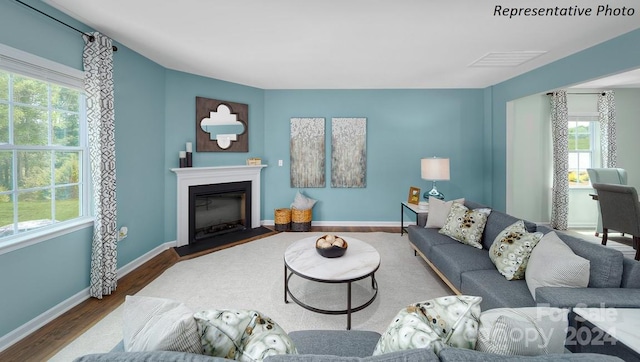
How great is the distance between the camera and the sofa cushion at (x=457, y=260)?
7.39 feet

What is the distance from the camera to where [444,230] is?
303 cm

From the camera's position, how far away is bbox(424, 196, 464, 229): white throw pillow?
3260mm

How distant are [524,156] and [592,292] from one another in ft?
13.3

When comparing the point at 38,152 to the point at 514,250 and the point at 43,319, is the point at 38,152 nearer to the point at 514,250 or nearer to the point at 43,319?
the point at 43,319

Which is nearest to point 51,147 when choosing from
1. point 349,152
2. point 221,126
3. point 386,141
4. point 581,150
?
point 221,126

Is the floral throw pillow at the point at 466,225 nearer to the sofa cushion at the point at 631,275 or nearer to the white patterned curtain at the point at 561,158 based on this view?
the sofa cushion at the point at 631,275

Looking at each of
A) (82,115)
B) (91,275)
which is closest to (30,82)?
(82,115)

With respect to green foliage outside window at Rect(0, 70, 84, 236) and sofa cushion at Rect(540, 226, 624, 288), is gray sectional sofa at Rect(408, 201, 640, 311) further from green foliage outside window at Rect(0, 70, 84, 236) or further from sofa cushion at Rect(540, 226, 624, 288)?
green foliage outside window at Rect(0, 70, 84, 236)

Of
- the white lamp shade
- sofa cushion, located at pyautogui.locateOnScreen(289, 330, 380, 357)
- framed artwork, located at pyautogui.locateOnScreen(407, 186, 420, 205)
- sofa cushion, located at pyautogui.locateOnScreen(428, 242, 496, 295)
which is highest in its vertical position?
the white lamp shade


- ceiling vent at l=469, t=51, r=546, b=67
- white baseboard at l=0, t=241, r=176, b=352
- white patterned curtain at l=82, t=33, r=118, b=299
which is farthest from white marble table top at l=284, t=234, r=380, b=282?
ceiling vent at l=469, t=51, r=546, b=67

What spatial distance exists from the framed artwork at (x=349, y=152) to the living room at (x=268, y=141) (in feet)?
0.49

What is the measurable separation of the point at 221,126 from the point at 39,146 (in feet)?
7.66

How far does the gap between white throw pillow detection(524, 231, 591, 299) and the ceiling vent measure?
2427 mm

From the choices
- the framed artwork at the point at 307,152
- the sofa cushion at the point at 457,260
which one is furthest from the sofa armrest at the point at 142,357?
the framed artwork at the point at 307,152
